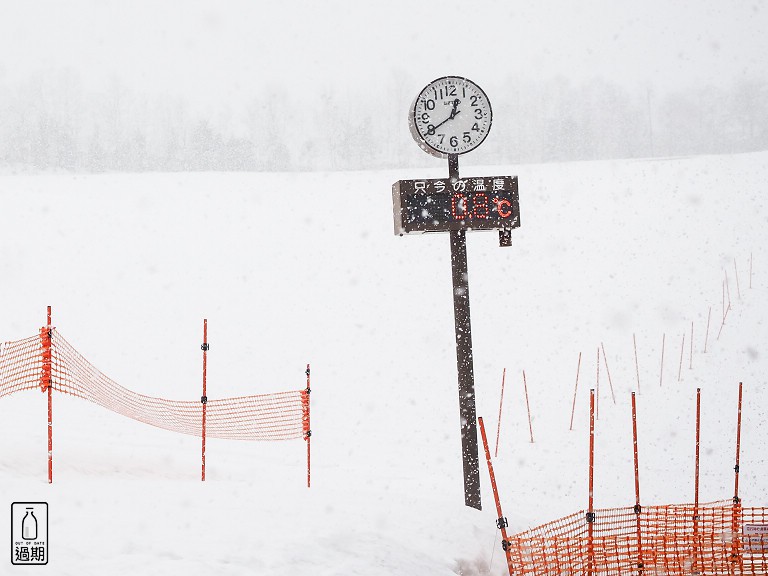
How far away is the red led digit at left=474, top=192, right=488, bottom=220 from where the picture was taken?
840 cm

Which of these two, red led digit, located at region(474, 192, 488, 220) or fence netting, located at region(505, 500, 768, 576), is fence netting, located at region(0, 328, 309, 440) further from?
fence netting, located at region(505, 500, 768, 576)

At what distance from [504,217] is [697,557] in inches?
161

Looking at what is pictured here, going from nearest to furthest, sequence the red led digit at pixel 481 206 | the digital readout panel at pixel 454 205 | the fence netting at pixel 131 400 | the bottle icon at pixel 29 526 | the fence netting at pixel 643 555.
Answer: the bottle icon at pixel 29 526 < the fence netting at pixel 643 555 < the fence netting at pixel 131 400 < the digital readout panel at pixel 454 205 < the red led digit at pixel 481 206

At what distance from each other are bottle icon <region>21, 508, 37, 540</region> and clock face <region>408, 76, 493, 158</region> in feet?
18.2

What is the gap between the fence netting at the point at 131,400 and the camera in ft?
26.1

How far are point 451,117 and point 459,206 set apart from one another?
3.65 feet

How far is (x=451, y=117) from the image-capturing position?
28.3 ft

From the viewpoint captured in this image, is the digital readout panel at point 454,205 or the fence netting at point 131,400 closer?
the fence netting at point 131,400

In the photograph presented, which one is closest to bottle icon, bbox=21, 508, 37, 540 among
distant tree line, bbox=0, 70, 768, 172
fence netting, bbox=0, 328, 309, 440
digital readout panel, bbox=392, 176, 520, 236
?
fence netting, bbox=0, 328, 309, 440

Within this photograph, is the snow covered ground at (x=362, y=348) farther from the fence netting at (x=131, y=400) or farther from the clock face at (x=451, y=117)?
the clock face at (x=451, y=117)

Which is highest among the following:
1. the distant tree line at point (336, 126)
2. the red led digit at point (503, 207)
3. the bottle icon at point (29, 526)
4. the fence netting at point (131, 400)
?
the distant tree line at point (336, 126)

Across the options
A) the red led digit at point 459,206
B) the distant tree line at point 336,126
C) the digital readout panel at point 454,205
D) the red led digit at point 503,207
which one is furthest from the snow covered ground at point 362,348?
the distant tree line at point 336,126

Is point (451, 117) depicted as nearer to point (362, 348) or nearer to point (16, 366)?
point (16, 366)

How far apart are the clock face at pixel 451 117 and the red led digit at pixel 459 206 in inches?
23.9
